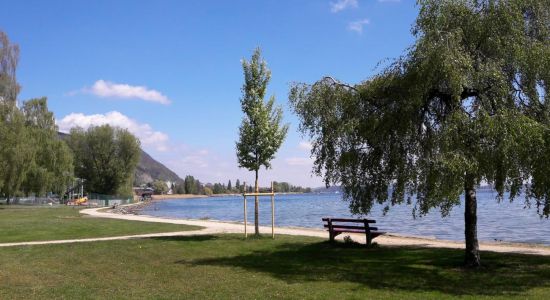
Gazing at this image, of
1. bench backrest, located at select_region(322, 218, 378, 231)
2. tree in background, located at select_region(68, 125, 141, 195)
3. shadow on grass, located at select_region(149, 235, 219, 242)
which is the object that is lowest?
shadow on grass, located at select_region(149, 235, 219, 242)

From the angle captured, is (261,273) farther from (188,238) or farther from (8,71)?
(8,71)

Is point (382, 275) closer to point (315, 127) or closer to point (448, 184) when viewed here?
point (448, 184)

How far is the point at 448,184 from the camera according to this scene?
10.8 meters

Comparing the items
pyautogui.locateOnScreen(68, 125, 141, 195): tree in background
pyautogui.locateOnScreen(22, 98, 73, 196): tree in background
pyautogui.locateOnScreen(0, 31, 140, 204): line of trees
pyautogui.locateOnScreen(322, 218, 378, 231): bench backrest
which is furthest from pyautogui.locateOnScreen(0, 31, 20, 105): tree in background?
pyautogui.locateOnScreen(322, 218, 378, 231): bench backrest

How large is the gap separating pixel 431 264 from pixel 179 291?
6.53m

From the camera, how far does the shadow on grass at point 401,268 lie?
10.7m

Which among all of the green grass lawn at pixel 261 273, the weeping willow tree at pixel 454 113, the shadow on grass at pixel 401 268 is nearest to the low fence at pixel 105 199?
the green grass lawn at pixel 261 273

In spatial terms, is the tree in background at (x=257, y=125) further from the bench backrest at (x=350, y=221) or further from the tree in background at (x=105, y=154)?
the tree in background at (x=105, y=154)

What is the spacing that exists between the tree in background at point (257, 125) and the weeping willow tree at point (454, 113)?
663cm

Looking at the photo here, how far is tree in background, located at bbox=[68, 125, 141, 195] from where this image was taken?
89.1m

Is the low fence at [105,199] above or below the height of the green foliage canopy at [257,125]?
below

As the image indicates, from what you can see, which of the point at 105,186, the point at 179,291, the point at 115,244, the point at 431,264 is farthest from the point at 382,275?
the point at 105,186

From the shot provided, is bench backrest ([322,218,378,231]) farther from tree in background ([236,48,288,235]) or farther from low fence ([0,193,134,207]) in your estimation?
A: low fence ([0,193,134,207])

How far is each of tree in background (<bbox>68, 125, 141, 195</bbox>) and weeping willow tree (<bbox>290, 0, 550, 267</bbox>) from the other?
79388 millimetres
